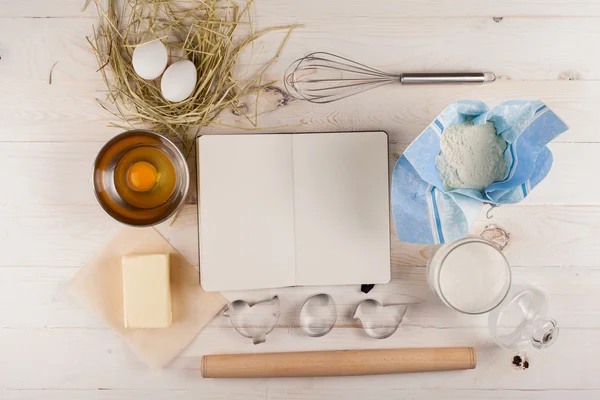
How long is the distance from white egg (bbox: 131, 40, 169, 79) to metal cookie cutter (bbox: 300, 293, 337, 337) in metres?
0.40

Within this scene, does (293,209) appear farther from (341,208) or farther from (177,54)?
(177,54)

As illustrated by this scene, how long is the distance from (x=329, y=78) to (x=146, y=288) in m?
0.41

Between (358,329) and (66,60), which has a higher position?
(66,60)

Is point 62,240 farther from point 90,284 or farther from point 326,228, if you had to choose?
point 326,228

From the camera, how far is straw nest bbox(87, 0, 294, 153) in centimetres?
73

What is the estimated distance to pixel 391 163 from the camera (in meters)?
0.77

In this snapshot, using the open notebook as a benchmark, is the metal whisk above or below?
above

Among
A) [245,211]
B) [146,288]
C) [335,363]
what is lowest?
[335,363]

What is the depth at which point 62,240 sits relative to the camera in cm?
76

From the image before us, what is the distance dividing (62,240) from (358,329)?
466 millimetres

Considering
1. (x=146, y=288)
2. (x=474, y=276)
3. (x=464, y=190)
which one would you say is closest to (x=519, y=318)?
(x=474, y=276)

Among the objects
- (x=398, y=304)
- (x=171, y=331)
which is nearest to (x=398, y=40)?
(x=398, y=304)

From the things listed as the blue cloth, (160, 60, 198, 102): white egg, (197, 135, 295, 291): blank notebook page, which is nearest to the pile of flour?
the blue cloth

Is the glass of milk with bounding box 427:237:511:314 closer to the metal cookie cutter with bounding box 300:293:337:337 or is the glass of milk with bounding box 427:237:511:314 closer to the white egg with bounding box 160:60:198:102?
the metal cookie cutter with bounding box 300:293:337:337
